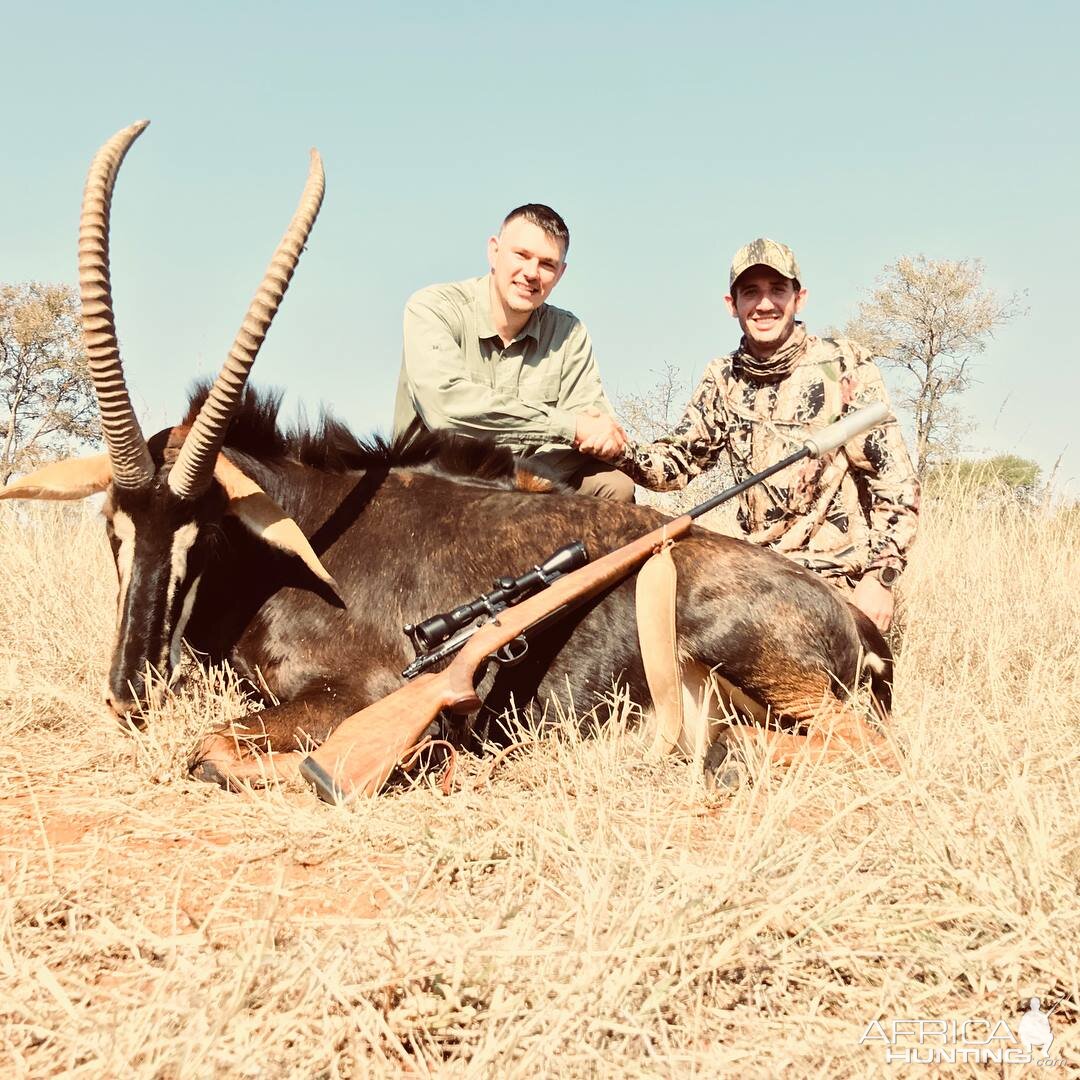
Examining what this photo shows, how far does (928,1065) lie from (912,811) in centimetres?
87

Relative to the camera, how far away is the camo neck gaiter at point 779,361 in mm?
5168

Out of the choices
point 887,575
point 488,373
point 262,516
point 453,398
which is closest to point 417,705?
point 262,516

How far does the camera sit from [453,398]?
4.83 m

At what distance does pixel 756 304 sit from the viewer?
17.0 ft

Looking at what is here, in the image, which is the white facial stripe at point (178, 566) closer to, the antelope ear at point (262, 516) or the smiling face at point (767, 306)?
the antelope ear at point (262, 516)

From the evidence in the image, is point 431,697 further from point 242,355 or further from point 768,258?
point 768,258

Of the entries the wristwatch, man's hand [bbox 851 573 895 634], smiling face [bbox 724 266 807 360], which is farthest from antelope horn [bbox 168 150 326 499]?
the wristwatch

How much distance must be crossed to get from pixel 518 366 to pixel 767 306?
4.79 ft

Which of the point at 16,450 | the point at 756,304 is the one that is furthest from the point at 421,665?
the point at 16,450

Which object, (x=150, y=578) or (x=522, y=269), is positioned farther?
(x=522, y=269)

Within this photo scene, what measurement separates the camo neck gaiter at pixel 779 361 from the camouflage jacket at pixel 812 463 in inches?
1.4

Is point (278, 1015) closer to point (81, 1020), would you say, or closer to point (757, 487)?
point (81, 1020)

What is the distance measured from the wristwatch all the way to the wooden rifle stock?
1759 mm

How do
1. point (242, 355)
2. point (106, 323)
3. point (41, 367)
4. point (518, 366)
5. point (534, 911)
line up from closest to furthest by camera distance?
point (534, 911) < point (106, 323) < point (242, 355) < point (518, 366) < point (41, 367)
